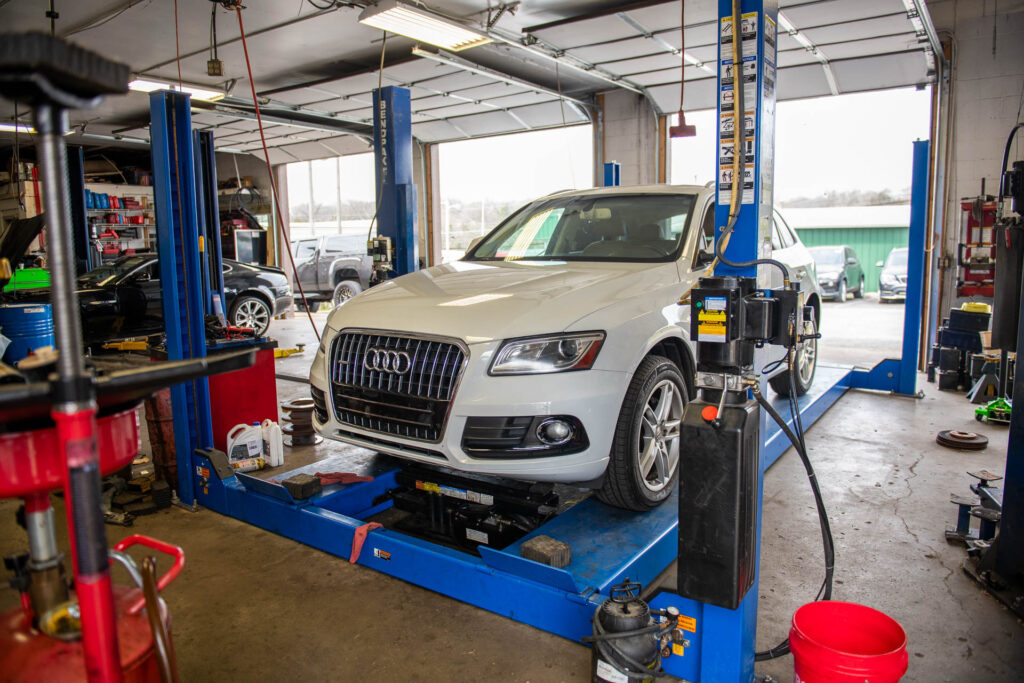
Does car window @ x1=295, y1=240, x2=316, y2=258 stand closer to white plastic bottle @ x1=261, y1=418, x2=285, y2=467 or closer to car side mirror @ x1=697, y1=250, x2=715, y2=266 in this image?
white plastic bottle @ x1=261, y1=418, x2=285, y2=467

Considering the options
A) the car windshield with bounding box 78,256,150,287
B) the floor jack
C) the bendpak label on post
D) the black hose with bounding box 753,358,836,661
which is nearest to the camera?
the floor jack

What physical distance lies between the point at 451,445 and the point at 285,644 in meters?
0.94

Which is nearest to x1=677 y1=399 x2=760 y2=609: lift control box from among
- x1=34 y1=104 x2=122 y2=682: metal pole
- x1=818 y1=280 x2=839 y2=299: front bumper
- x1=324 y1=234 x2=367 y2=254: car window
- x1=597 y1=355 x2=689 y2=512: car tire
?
x1=597 y1=355 x2=689 y2=512: car tire

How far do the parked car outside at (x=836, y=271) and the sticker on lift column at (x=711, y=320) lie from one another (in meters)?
15.2

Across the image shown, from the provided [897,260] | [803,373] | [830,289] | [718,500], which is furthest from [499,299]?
[897,260]

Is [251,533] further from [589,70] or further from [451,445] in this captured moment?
[589,70]

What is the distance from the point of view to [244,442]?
4223mm

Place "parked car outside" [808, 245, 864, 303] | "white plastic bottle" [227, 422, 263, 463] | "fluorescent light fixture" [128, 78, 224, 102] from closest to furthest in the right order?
"white plastic bottle" [227, 422, 263, 463] < "fluorescent light fixture" [128, 78, 224, 102] < "parked car outside" [808, 245, 864, 303]

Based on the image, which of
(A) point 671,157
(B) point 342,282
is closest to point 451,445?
(A) point 671,157

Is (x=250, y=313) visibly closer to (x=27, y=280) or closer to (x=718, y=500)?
(x=27, y=280)

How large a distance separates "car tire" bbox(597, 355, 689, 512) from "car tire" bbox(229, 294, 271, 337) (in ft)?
26.7

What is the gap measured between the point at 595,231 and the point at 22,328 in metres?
6.27

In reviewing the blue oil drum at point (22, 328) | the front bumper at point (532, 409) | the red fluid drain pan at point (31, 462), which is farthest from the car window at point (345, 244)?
the red fluid drain pan at point (31, 462)

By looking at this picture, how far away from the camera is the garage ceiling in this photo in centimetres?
762
